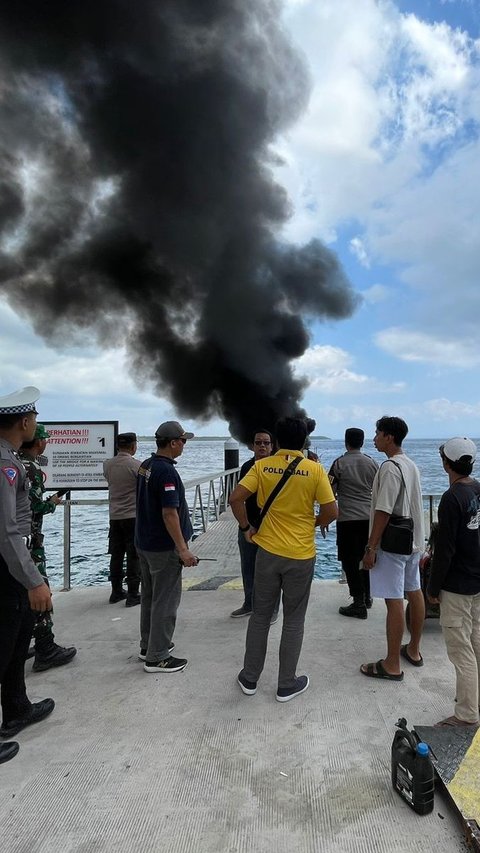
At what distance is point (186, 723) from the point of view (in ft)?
8.00

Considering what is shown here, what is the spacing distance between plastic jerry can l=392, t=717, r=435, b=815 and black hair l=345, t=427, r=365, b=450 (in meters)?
2.47

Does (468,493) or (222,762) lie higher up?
(468,493)

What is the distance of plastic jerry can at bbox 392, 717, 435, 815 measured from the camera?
5.84 ft

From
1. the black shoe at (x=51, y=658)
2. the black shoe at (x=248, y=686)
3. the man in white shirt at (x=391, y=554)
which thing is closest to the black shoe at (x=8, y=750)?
the black shoe at (x=51, y=658)

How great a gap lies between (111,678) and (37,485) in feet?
4.35

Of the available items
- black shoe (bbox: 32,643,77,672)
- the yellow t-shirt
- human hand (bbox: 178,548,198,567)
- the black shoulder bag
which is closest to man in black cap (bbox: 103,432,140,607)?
black shoe (bbox: 32,643,77,672)

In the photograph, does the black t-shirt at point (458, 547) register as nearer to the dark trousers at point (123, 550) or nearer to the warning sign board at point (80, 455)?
the dark trousers at point (123, 550)

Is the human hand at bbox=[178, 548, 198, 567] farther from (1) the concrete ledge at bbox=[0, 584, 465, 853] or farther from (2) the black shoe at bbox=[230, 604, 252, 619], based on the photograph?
(2) the black shoe at bbox=[230, 604, 252, 619]

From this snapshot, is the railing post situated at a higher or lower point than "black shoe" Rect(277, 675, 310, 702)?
higher

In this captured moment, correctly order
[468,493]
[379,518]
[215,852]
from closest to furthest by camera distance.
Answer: [215,852] < [468,493] < [379,518]

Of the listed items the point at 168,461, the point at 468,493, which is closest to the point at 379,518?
the point at 468,493

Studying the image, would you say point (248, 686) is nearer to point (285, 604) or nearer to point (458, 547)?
point (285, 604)

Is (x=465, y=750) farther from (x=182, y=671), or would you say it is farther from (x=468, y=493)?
(x=182, y=671)

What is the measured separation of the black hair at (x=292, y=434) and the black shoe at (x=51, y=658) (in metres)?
2.11
